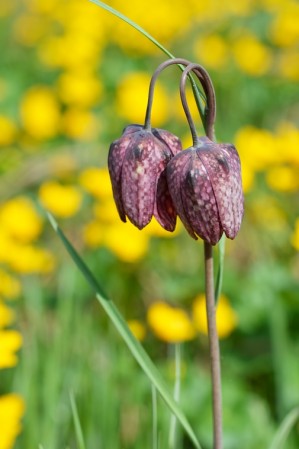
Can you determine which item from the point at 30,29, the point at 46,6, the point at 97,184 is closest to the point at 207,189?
the point at 97,184

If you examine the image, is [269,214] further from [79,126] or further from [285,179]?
[79,126]

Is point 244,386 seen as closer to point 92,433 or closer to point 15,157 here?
point 92,433

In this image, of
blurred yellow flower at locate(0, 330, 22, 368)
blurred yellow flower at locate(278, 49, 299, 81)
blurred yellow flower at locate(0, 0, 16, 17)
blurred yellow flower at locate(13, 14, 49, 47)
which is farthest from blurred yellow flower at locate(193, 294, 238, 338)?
blurred yellow flower at locate(0, 0, 16, 17)

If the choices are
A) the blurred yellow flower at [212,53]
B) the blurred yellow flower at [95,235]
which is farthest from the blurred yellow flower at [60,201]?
the blurred yellow flower at [212,53]

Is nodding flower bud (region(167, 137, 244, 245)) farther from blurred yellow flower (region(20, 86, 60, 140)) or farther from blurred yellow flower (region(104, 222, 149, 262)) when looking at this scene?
blurred yellow flower (region(20, 86, 60, 140))

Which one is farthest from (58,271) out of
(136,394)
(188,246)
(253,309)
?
(136,394)
